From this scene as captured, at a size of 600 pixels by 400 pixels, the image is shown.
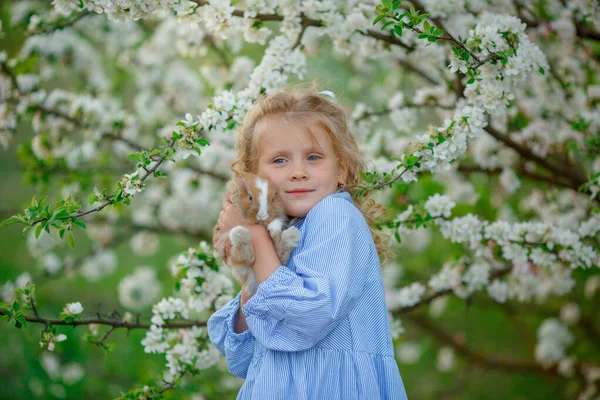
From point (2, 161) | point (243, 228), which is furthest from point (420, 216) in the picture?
point (2, 161)

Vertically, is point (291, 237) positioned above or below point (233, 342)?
above

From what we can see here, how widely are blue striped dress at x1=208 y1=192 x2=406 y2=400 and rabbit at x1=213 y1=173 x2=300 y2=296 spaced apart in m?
0.06

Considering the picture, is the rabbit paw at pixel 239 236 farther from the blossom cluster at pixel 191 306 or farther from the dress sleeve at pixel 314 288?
the blossom cluster at pixel 191 306

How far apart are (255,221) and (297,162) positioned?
0.25m

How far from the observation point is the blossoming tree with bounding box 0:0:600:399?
232cm

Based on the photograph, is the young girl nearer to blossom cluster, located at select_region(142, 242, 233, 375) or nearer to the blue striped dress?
the blue striped dress

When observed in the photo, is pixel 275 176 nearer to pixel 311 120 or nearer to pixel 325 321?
pixel 311 120

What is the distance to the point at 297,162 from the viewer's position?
6.54 feet

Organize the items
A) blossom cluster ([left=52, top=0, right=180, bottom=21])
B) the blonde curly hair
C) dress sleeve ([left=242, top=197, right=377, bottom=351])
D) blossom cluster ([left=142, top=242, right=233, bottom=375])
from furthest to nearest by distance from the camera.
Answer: blossom cluster ([left=142, top=242, right=233, bottom=375]) → blossom cluster ([left=52, top=0, right=180, bottom=21]) → the blonde curly hair → dress sleeve ([left=242, top=197, right=377, bottom=351])

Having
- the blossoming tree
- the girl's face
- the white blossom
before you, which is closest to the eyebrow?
the girl's face

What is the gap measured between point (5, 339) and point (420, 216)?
403 cm

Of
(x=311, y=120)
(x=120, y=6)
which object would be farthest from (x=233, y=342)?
(x=120, y=6)

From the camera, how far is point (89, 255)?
4.68 m

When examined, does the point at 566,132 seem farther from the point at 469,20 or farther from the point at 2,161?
the point at 2,161
